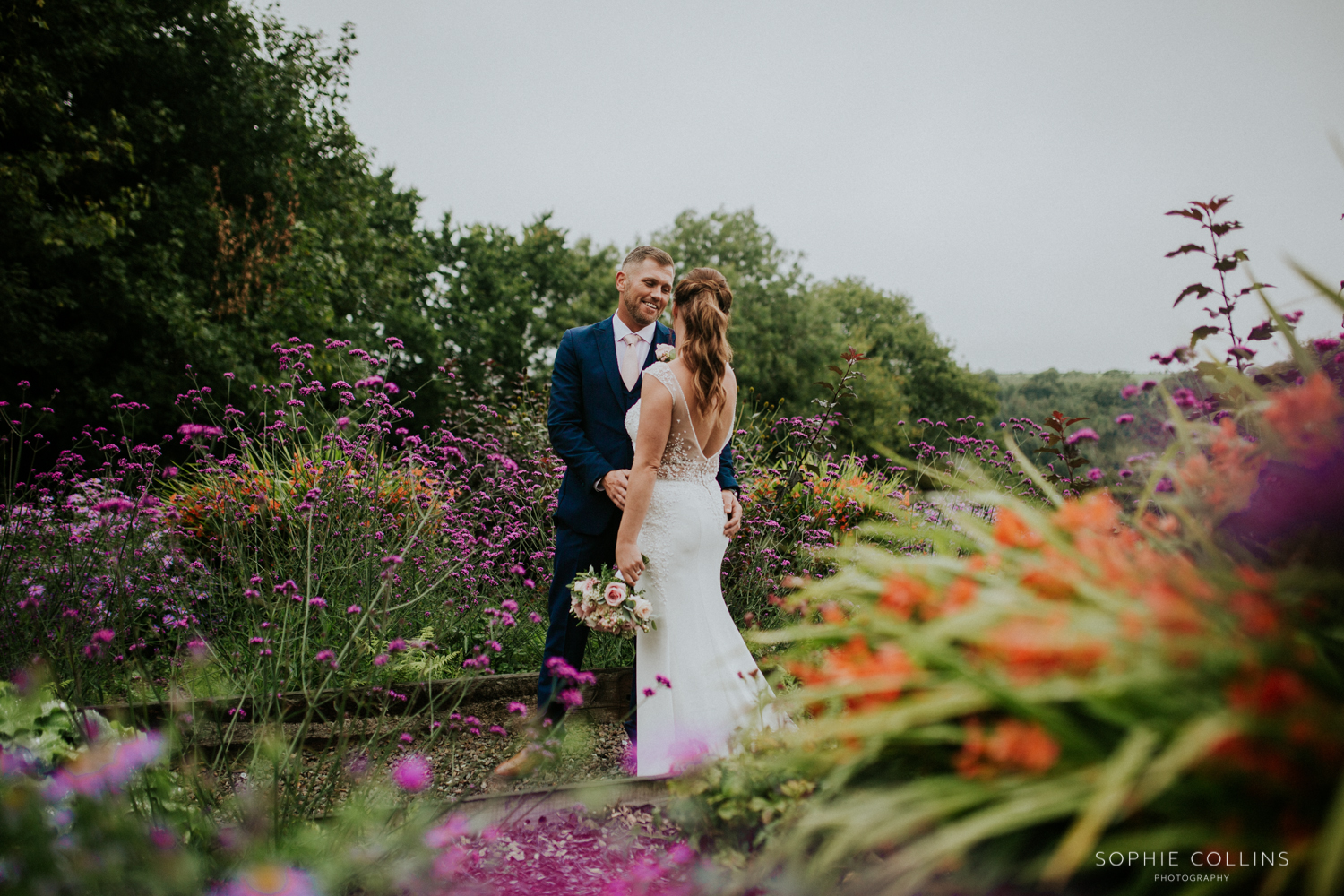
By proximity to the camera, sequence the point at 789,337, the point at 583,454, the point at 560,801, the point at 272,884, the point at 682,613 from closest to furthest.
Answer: the point at 272,884
the point at 560,801
the point at 682,613
the point at 583,454
the point at 789,337

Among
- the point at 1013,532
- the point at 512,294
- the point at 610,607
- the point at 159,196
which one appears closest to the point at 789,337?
the point at 512,294

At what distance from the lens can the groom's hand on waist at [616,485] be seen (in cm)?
302

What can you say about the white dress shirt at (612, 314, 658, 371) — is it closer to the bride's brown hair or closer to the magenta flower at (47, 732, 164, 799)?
the bride's brown hair

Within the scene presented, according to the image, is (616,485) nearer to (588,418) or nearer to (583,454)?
(583,454)

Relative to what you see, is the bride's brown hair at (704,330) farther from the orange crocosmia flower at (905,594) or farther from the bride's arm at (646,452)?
the orange crocosmia flower at (905,594)

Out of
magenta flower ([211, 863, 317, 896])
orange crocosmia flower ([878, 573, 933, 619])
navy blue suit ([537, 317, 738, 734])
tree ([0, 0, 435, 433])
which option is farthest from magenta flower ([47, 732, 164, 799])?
tree ([0, 0, 435, 433])

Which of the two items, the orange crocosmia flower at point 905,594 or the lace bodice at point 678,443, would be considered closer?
the orange crocosmia flower at point 905,594

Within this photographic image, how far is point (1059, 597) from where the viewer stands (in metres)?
0.97

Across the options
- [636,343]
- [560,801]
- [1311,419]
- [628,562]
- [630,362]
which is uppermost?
[636,343]

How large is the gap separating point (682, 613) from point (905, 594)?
6.85 feet

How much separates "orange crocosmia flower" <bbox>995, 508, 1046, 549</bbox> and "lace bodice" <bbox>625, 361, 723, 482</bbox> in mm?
1813

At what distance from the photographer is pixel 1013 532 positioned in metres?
1.13

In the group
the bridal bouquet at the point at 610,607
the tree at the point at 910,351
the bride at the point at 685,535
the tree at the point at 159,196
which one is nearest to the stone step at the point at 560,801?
the bride at the point at 685,535

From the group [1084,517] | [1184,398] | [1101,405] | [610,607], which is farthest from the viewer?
[1101,405]
